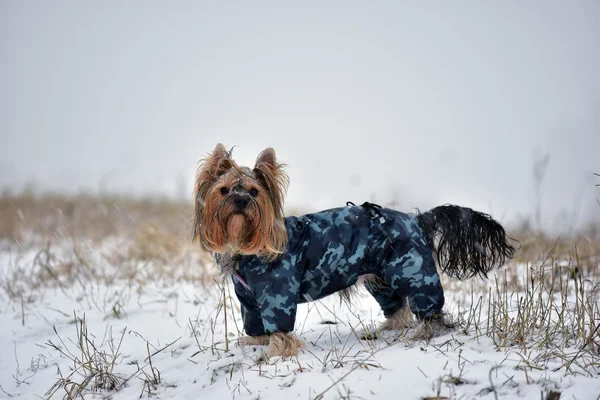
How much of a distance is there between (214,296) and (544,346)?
419cm

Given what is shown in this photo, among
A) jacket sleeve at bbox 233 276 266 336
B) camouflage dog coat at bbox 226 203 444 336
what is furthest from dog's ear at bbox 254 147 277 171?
jacket sleeve at bbox 233 276 266 336

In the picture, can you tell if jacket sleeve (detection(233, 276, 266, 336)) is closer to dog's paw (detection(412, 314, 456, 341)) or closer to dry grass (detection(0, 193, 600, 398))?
dry grass (detection(0, 193, 600, 398))

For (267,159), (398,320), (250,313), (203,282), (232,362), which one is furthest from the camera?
(203,282)

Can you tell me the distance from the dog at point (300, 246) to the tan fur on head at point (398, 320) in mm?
534

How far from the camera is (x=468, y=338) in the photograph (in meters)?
4.12

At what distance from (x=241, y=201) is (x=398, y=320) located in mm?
2129

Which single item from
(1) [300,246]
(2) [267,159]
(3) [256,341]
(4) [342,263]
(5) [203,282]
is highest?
(2) [267,159]

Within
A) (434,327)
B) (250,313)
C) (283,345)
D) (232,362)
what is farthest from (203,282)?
(434,327)

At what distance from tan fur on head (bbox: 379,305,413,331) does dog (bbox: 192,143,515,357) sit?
53 centimetres

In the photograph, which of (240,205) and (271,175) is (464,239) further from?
(240,205)

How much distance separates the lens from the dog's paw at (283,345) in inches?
167

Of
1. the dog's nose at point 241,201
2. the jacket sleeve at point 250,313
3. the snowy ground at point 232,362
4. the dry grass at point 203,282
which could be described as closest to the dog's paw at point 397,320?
the dry grass at point 203,282

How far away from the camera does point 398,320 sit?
5145 millimetres

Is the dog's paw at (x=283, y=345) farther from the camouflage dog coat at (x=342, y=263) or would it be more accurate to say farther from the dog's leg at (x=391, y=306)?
the dog's leg at (x=391, y=306)
